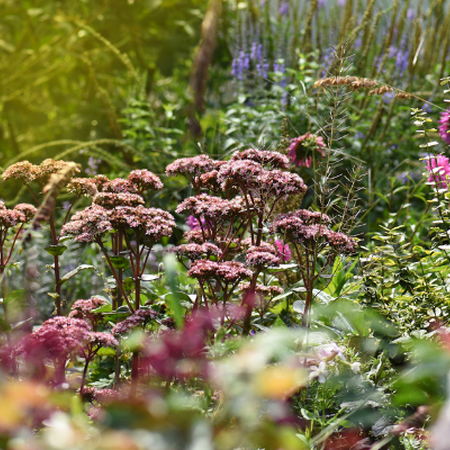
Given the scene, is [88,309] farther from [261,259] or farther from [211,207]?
[261,259]

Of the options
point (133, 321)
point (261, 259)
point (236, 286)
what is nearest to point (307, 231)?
point (261, 259)

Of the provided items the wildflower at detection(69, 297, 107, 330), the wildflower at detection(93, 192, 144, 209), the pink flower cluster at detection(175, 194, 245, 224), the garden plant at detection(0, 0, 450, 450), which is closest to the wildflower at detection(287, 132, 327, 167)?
the garden plant at detection(0, 0, 450, 450)

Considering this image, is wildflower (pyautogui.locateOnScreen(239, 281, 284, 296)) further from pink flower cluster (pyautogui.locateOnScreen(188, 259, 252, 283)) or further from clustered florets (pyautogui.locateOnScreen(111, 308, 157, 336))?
clustered florets (pyautogui.locateOnScreen(111, 308, 157, 336))

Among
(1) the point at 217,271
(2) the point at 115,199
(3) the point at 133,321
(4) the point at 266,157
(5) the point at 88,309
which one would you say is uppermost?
(4) the point at 266,157

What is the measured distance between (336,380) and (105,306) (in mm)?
903

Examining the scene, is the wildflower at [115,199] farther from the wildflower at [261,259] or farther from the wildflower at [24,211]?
the wildflower at [261,259]

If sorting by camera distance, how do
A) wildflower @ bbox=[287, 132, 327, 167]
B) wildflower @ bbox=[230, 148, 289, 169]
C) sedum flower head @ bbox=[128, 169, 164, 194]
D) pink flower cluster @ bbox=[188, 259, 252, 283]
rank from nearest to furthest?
1. pink flower cluster @ bbox=[188, 259, 252, 283]
2. wildflower @ bbox=[230, 148, 289, 169]
3. sedum flower head @ bbox=[128, 169, 164, 194]
4. wildflower @ bbox=[287, 132, 327, 167]

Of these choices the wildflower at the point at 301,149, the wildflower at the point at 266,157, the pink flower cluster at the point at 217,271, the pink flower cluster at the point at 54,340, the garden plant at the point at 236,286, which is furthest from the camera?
the wildflower at the point at 301,149

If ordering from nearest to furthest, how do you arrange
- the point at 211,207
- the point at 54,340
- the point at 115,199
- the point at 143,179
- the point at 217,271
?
1. the point at 54,340
2. the point at 217,271
3. the point at 211,207
4. the point at 115,199
5. the point at 143,179

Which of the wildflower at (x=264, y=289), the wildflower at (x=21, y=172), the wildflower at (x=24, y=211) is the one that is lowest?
the wildflower at (x=264, y=289)

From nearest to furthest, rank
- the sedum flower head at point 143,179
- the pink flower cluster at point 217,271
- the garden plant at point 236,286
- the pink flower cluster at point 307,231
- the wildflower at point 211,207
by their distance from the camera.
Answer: the garden plant at point 236,286, the pink flower cluster at point 217,271, the pink flower cluster at point 307,231, the wildflower at point 211,207, the sedum flower head at point 143,179

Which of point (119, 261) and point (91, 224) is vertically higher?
point (91, 224)

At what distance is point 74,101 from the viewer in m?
6.04

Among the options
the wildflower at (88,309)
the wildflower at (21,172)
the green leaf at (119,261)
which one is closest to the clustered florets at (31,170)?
the wildflower at (21,172)
